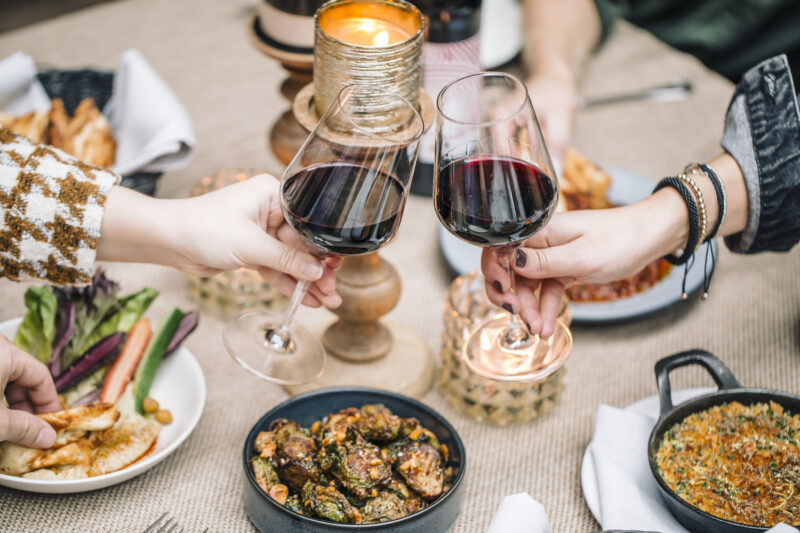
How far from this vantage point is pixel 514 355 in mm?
1146

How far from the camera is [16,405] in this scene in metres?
1.11

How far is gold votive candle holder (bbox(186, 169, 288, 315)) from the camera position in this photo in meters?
1.40

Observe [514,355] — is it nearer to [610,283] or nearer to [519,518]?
[519,518]

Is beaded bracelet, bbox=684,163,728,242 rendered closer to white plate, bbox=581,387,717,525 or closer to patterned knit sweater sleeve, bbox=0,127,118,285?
white plate, bbox=581,387,717,525

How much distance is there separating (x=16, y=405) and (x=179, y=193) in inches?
27.6

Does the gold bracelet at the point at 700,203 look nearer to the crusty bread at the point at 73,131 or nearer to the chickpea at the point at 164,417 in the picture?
the chickpea at the point at 164,417

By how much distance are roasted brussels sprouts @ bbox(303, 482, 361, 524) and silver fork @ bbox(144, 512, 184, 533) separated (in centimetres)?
19

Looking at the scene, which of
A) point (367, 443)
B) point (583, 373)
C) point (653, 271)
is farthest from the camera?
point (653, 271)

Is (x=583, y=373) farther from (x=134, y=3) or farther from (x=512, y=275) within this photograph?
(x=134, y=3)

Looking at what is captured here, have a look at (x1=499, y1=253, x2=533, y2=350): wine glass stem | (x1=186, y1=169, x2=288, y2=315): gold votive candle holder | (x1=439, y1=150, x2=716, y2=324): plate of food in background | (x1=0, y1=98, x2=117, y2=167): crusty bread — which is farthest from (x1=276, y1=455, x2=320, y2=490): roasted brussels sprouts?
(x1=0, y1=98, x2=117, y2=167): crusty bread

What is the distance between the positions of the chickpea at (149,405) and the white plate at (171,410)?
0.03 metres

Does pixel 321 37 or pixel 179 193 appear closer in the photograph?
pixel 321 37

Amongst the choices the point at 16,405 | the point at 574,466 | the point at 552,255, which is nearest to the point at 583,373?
the point at 574,466

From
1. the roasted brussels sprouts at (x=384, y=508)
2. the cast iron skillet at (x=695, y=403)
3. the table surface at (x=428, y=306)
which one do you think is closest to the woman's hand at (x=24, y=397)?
the table surface at (x=428, y=306)
